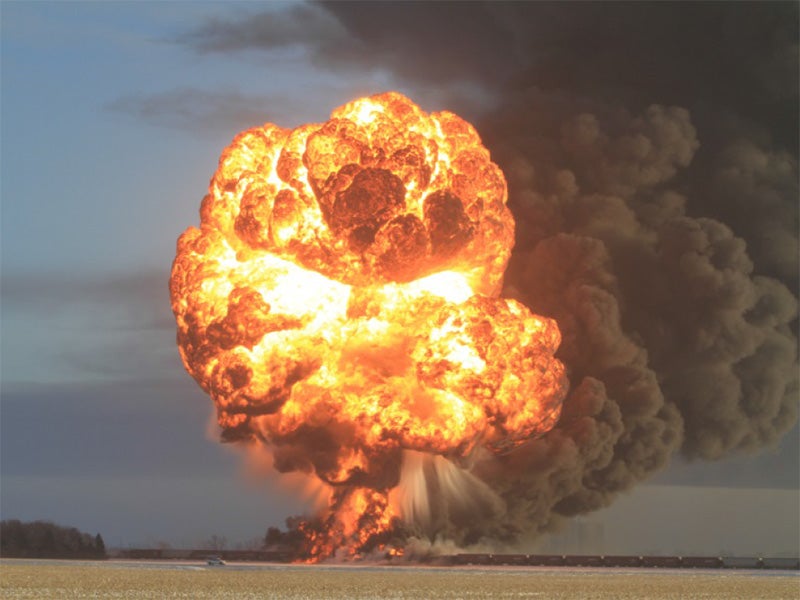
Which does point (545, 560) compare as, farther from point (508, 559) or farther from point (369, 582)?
point (369, 582)

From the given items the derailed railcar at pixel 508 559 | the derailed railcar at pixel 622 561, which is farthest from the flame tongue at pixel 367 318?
the derailed railcar at pixel 622 561

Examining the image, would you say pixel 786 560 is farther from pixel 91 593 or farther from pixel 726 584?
pixel 91 593

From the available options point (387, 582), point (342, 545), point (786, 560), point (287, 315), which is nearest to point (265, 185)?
point (287, 315)

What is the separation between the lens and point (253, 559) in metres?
123

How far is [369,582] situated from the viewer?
9781 cm

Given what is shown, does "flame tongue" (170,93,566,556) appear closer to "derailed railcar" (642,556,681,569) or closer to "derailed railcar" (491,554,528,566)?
→ "derailed railcar" (491,554,528,566)

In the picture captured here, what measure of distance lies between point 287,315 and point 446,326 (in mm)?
8497

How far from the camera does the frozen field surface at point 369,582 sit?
9000 centimetres

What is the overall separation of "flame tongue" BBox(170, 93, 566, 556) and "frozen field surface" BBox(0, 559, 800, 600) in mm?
7386

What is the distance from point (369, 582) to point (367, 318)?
73.8 ft

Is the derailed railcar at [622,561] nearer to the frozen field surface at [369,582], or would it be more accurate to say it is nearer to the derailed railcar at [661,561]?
the derailed railcar at [661,561]

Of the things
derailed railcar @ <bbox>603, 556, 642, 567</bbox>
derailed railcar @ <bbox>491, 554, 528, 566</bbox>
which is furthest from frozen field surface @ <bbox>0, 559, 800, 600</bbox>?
derailed railcar @ <bbox>603, 556, 642, 567</bbox>

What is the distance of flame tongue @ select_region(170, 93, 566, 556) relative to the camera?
11575 centimetres

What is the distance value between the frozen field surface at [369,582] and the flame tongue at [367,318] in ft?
24.2
